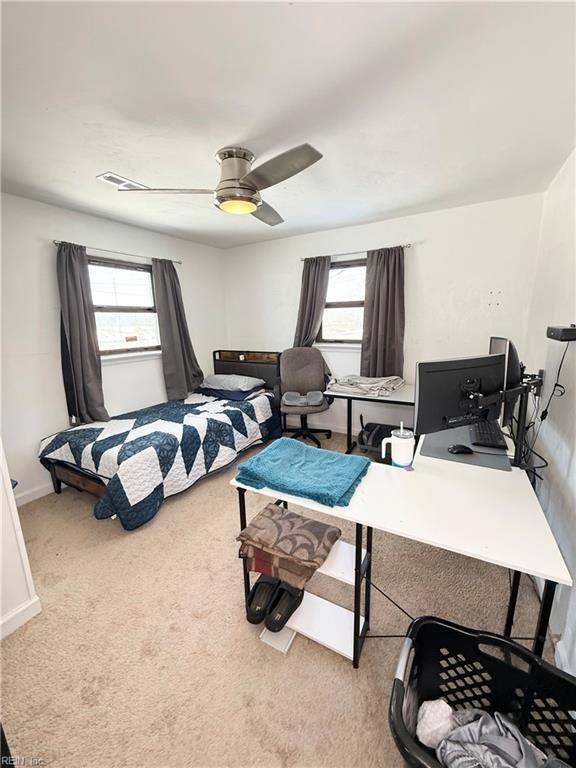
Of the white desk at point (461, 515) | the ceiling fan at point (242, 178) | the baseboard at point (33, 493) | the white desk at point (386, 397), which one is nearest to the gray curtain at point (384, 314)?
the white desk at point (386, 397)

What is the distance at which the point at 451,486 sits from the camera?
135 cm

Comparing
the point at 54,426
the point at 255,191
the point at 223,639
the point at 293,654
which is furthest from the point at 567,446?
the point at 54,426

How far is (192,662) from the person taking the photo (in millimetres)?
1418

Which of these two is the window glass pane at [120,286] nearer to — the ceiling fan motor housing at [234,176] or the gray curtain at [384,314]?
the ceiling fan motor housing at [234,176]

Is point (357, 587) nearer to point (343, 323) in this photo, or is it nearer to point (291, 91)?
point (291, 91)

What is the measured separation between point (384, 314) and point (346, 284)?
681mm

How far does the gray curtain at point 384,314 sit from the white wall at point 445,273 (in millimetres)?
130

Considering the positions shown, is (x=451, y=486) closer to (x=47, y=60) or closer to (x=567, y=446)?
(x=567, y=446)

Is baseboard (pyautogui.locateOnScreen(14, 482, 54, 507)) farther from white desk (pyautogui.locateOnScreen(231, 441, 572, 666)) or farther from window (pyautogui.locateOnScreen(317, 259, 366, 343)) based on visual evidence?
window (pyautogui.locateOnScreen(317, 259, 366, 343))

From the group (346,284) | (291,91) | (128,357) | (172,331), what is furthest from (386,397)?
(128,357)

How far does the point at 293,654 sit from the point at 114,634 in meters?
0.91

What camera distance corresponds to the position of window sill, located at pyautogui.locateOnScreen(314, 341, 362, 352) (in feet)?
12.3

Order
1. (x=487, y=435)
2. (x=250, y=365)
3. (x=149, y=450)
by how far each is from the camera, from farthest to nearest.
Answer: (x=250, y=365) < (x=149, y=450) < (x=487, y=435)

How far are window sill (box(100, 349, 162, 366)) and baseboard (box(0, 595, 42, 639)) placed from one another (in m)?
2.13
